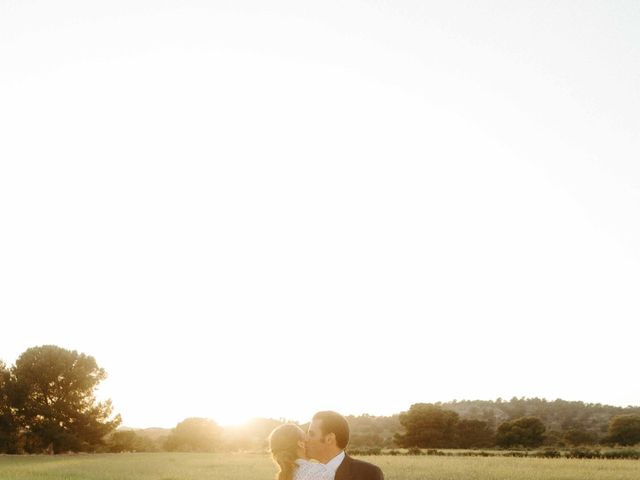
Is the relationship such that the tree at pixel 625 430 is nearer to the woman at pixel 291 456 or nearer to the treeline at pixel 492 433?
the treeline at pixel 492 433

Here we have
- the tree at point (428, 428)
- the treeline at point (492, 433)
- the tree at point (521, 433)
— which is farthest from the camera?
the tree at point (428, 428)

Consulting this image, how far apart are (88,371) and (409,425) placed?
43.9m

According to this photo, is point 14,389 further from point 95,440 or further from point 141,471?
point 141,471

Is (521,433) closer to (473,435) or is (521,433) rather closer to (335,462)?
(473,435)

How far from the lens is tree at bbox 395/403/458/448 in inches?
3506

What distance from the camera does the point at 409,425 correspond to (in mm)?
91562

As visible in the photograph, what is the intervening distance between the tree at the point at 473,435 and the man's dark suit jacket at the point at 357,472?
289 ft

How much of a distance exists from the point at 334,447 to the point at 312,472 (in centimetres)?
30

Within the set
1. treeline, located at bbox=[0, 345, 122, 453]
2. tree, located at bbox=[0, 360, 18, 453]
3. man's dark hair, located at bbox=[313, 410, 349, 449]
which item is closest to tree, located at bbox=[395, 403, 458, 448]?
treeline, located at bbox=[0, 345, 122, 453]

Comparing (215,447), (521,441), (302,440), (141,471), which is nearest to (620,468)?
(141,471)

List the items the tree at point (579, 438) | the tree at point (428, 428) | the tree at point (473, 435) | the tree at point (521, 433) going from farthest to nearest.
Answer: the tree at point (428, 428) < the tree at point (473, 435) < the tree at point (521, 433) < the tree at point (579, 438)

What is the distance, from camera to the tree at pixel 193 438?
87.3 meters

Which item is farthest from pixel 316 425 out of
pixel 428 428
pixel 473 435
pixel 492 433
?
pixel 492 433

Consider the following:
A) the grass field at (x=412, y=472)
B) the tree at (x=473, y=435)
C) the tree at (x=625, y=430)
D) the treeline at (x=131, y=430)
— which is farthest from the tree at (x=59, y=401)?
the tree at (x=625, y=430)
